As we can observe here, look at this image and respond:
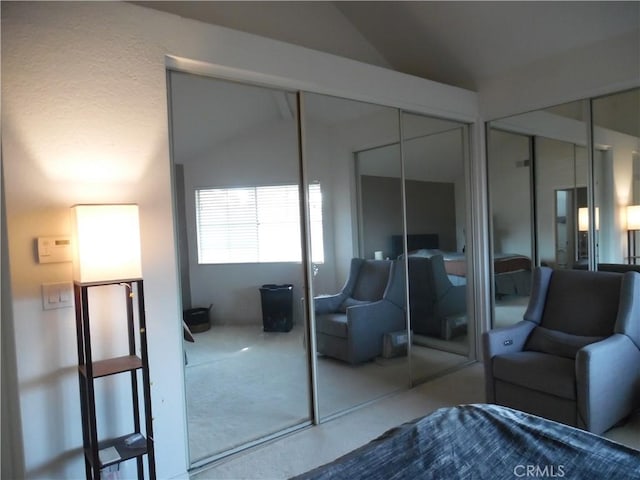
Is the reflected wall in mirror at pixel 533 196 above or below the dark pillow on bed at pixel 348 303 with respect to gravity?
above

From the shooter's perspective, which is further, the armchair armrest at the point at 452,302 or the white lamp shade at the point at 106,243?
the armchair armrest at the point at 452,302

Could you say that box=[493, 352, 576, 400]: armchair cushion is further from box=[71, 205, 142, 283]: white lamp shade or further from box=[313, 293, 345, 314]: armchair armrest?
box=[71, 205, 142, 283]: white lamp shade

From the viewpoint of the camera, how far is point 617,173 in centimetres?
324

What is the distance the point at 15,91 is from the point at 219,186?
1.14 m

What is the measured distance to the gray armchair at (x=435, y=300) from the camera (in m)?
3.68

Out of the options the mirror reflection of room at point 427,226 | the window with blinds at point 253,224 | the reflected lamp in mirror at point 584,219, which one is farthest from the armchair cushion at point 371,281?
the reflected lamp in mirror at point 584,219

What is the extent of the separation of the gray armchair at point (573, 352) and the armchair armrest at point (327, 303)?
3.57 feet

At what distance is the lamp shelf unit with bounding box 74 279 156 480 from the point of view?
1841 mm

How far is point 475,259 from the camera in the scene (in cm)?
408

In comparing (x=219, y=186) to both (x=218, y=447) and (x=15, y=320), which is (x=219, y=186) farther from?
(x=218, y=447)

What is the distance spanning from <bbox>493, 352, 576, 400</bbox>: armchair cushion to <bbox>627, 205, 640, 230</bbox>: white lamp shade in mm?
1244

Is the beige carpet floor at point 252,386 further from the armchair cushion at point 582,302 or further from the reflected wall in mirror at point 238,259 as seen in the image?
the armchair cushion at point 582,302

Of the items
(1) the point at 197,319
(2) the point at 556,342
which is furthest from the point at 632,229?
(1) the point at 197,319

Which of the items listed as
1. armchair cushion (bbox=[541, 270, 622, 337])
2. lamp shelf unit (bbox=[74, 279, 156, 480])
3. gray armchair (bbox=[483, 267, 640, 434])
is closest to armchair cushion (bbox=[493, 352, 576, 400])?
gray armchair (bbox=[483, 267, 640, 434])
